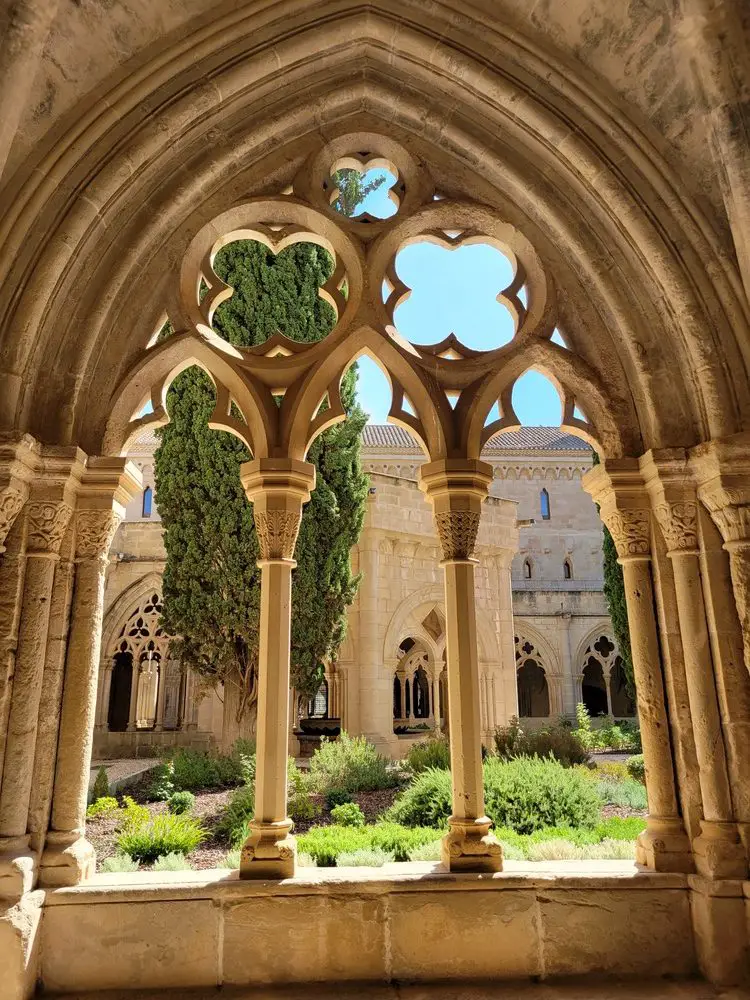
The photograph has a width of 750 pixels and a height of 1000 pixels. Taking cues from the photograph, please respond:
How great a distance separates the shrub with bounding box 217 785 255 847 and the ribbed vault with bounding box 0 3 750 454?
3445 mm

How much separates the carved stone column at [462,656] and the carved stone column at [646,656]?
0.64 meters

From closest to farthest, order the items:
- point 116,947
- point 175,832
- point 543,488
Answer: point 116,947 → point 175,832 → point 543,488

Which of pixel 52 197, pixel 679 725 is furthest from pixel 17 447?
pixel 679 725

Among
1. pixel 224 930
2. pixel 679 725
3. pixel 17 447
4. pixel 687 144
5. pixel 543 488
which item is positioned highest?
pixel 543 488

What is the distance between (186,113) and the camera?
331cm

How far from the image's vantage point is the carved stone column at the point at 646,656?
9.63 ft

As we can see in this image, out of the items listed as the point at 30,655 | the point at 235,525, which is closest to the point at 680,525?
the point at 30,655

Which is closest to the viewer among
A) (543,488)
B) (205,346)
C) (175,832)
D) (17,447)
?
(17,447)

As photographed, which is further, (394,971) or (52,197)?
(52,197)

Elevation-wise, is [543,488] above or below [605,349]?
above

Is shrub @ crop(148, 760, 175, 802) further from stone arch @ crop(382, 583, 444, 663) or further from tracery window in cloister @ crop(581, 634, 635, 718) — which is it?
tracery window in cloister @ crop(581, 634, 635, 718)

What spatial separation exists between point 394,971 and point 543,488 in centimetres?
2316

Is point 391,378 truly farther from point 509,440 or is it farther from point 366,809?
point 509,440

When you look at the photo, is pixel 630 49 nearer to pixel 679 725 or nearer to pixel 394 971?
pixel 679 725
